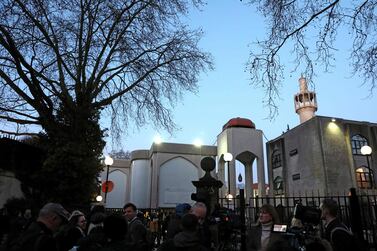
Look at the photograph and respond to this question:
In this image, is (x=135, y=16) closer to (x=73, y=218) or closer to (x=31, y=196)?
(x=31, y=196)

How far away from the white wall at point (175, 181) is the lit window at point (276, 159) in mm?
10322

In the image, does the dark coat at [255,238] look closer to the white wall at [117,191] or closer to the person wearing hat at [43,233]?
the person wearing hat at [43,233]

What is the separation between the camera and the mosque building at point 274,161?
30.5 meters

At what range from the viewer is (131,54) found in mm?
16344

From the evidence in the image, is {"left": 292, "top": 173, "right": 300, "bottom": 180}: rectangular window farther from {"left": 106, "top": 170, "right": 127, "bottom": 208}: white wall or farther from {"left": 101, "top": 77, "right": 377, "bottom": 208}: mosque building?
{"left": 106, "top": 170, "right": 127, "bottom": 208}: white wall

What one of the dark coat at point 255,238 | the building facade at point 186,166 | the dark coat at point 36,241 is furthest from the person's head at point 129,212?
the building facade at point 186,166

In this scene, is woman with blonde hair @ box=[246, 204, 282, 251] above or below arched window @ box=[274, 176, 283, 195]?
below

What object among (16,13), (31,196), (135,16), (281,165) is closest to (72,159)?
(31,196)

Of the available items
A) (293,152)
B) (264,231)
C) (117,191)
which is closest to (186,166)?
(117,191)

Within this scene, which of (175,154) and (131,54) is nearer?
(131,54)

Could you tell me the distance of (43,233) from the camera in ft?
10.5

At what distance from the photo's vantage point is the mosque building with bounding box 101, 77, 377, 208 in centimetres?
3048

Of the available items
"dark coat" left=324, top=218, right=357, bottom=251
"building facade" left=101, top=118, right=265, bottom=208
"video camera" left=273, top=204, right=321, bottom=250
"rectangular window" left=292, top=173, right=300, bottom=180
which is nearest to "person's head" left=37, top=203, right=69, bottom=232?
"video camera" left=273, top=204, right=321, bottom=250

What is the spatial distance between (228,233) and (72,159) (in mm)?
8692
